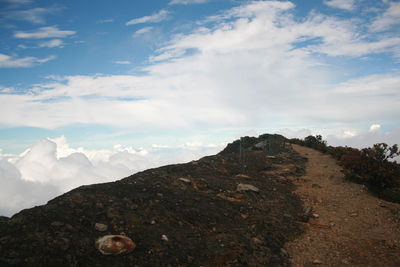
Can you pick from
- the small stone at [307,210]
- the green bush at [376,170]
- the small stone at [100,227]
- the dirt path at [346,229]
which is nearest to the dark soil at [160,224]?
the small stone at [100,227]

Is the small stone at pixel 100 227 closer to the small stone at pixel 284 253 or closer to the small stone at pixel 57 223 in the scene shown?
the small stone at pixel 57 223

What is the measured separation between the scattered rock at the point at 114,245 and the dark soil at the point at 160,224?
11 centimetres

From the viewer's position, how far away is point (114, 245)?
5.52 metres

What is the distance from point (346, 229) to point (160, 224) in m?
6.26

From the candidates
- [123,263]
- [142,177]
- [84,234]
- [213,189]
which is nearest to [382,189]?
[213,189]

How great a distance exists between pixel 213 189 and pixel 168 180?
1997 millimetres

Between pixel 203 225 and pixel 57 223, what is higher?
pixel 57 223

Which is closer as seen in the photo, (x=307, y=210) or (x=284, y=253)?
(x=284, y=253)

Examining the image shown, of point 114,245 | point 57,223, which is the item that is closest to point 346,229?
point 114,245

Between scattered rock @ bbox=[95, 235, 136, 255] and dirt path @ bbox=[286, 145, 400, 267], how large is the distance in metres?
4.23

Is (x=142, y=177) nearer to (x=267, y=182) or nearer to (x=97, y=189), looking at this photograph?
(x=97, y=189)

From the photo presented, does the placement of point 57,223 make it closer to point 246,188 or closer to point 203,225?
point 203,225

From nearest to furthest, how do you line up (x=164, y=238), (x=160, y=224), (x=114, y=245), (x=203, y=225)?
(x=114, y=245) < (x=164, y=238) < (x=160, y=224) < (x=203, y=225)

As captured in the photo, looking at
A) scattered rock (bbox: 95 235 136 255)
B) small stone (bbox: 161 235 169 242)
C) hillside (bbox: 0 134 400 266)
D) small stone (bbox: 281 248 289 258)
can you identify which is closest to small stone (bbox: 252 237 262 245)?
hillside (bbox: 0 134 400 266)
